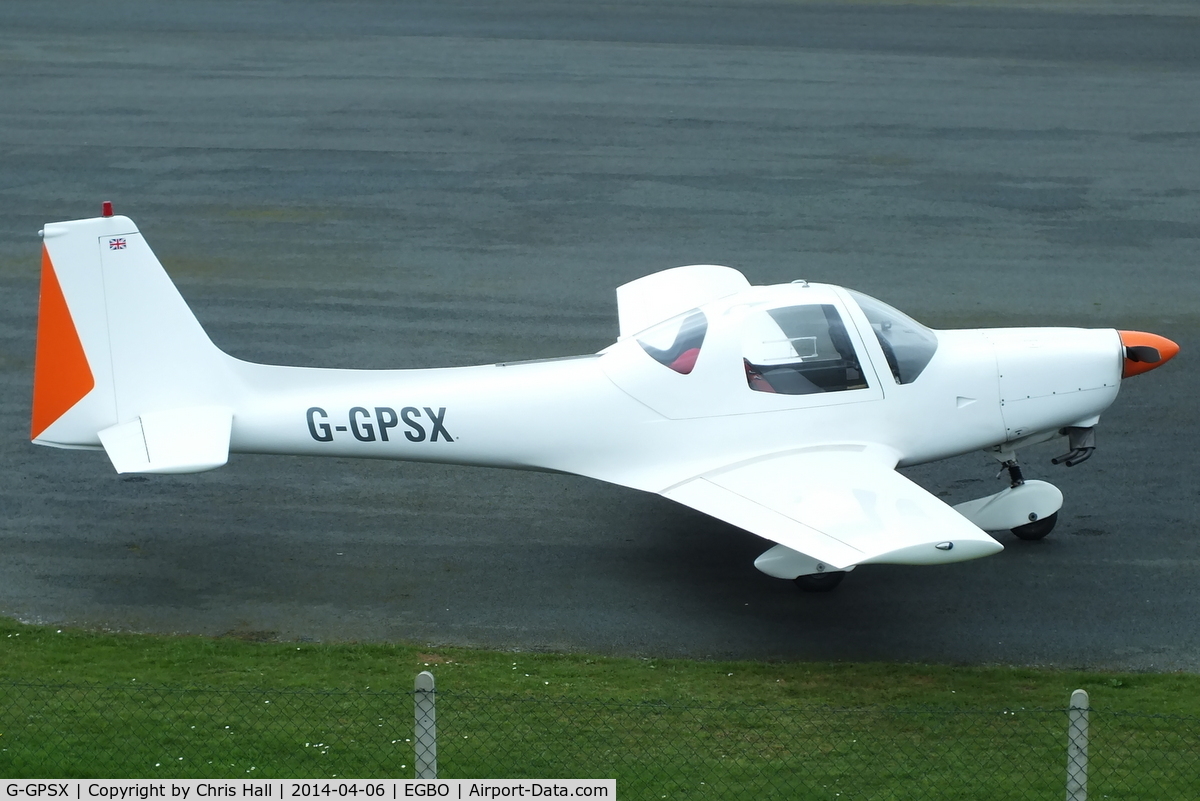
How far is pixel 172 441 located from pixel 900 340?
5882 mm

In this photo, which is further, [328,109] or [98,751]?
[328,109]

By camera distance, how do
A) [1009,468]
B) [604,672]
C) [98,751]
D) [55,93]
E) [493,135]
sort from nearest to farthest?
[98,751] → [604,672] → [1009,468] → [493,135] → [55,93]

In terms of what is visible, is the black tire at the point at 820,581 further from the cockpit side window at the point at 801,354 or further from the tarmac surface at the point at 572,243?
the cockpit side window at the point at 801,354

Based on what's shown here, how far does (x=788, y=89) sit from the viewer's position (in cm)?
2616

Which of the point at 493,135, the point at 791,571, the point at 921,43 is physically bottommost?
the point at 791,571

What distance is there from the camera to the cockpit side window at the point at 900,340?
1198 centimetres

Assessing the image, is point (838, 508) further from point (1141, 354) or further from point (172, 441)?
point (172, 441)

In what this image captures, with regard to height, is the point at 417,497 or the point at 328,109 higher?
the point at 328,109

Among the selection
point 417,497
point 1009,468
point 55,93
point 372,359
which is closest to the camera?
point 1009,468

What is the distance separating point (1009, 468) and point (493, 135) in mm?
13395

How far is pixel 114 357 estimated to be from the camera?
11.5 metres

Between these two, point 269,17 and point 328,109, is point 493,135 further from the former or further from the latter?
point 269,17

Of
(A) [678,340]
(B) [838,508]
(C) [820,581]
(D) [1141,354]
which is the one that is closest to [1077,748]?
(B) [838,508]

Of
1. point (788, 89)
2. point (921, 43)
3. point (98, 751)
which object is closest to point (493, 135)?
point (788, 89)
